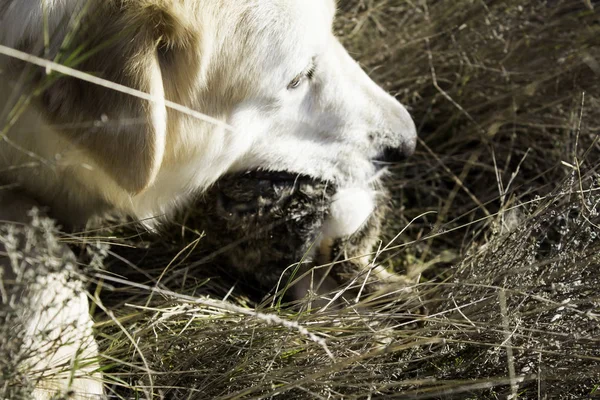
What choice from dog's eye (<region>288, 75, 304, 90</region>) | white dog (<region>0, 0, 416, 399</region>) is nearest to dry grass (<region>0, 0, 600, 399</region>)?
white dog (<region>0, 0, 416, 399</region>)

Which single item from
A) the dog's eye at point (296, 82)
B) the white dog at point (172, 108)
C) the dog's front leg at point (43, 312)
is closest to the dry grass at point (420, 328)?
the dog's front leg at point (43, 312)

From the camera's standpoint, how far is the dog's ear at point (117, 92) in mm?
1431

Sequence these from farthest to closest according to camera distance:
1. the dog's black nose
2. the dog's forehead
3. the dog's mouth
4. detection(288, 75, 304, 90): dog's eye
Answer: the dog's black nose < the dog's mouth < detection(288, 75, 304, 90): dog's eye < the dog's forehead

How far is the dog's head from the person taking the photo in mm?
1441

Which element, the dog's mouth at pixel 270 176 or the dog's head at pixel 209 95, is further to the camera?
the dog's mouth at pixel 270 176

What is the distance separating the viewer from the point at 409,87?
2.62 meters

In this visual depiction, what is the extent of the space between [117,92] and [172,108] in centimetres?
20

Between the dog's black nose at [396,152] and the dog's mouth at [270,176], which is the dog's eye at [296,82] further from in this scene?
the dog's black nose at [396,152]

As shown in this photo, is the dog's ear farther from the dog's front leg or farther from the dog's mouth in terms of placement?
the dog's mouth

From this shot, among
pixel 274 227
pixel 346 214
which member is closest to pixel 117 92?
pixel 274 227

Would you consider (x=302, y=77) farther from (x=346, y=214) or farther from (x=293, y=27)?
(x=346, y=214)

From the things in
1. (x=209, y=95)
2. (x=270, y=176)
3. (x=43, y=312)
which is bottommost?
(x=270, y=176)

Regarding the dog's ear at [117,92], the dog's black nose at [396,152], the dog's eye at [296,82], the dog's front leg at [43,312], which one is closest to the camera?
the dog's front leg at [43,312]

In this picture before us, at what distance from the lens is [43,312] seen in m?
1.49
